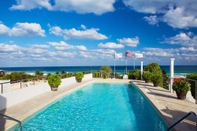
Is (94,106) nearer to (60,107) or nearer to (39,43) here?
(60,107)

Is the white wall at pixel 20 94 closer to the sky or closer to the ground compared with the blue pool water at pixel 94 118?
closer to the sky

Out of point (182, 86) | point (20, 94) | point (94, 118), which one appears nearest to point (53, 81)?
point (20, 94)

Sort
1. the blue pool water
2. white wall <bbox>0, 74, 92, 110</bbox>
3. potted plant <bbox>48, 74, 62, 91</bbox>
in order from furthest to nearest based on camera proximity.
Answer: potted plant <bbox>48, 74, 62, 91</bbox>, white wall <bbox>0, 74, 92, 110</bbox>, the blue pool water

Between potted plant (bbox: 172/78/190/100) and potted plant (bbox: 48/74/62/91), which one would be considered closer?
potted plant (bbox: 172/78/190/100)

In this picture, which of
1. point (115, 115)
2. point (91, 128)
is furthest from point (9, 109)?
point (115, 115)

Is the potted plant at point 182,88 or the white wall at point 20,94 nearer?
the white wall at point 20,94

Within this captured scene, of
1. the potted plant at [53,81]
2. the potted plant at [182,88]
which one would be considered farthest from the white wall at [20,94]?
the potted plant at [182,88]

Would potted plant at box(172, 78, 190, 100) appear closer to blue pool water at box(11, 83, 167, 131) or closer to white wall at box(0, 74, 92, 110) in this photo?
blue pool water at box(11, 83, 167, 131)

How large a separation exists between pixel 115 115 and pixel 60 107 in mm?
2774

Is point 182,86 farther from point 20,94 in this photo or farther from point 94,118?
point 20,94

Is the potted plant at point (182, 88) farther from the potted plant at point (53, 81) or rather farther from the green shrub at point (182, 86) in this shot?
the potted plant at point (53, 81)

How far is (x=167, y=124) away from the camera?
17.6 feet

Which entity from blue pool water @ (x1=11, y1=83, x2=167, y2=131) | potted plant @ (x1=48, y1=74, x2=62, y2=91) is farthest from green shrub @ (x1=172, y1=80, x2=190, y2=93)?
potted plant @ (x1=48, y1=74, x2=62, y2=91)

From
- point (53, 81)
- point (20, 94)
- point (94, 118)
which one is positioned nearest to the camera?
point (94, 118)
